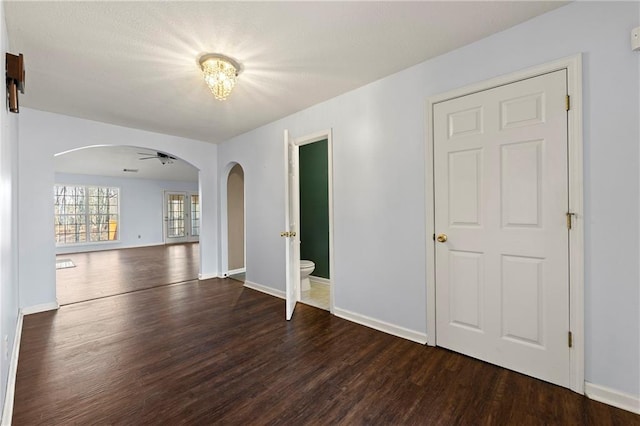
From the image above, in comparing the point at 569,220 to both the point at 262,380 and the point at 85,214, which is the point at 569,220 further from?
the point at 85,214

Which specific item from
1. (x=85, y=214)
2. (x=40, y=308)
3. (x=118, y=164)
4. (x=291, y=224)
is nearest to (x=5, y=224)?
(x=291, y=224)

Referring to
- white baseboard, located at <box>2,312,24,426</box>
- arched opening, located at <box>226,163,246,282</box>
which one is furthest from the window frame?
white baseboard, located at <box>2,312,24,426</box>

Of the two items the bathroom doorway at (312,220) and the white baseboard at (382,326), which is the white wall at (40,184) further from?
the white baseboard at (382,326)

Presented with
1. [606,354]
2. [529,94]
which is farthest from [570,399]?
[529,94]

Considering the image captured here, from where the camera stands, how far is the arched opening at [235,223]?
5.23 metres

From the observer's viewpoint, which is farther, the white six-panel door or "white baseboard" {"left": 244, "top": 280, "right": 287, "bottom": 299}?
"white baseboard" {"left": 244, "top": 280, "right": 287, "bottom": 299}

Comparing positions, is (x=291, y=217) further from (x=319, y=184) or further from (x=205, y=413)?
(x=205, y=413)

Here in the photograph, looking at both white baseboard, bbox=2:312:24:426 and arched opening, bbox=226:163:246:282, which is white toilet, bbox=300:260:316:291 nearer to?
arched opening, bbox=226:163:246:282

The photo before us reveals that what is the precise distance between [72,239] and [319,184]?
852cm

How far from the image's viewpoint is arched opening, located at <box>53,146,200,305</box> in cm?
514

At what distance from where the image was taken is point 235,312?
320 centimetres

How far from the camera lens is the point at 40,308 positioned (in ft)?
10.8

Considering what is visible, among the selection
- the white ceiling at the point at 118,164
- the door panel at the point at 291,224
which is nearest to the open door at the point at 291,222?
the door panel at the point at 291,224

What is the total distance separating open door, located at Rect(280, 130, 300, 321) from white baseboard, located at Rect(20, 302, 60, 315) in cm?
298
